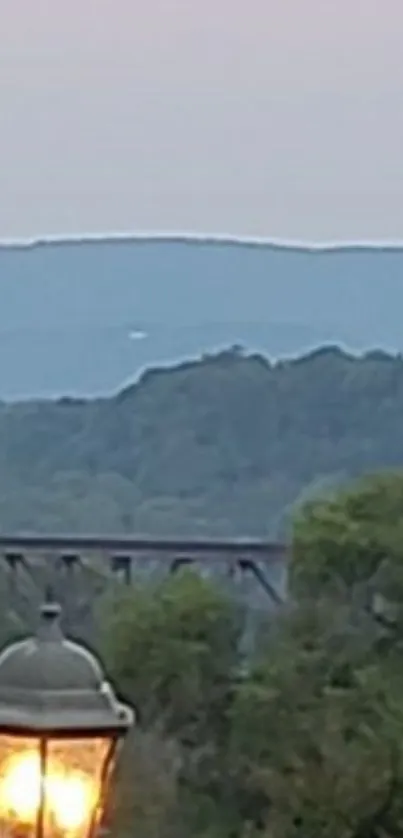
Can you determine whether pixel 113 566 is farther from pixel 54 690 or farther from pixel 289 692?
pixel 54 690

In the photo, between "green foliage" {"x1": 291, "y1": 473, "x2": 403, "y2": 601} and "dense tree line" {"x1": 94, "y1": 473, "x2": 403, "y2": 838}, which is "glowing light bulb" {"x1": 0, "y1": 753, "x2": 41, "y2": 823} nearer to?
"dense tree line" {"x1": 94, "y1": 473, "x2": 403, "y2": 838}

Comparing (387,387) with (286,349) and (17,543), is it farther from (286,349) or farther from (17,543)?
(17,543)

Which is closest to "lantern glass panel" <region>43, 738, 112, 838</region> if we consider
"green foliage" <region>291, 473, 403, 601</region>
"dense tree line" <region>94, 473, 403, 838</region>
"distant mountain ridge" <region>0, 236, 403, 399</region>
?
"dense tree line" <region>94, 473, 403, 838</region>

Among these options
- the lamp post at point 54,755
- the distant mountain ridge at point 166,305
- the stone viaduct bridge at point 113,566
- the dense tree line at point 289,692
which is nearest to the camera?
the lamp post at point 54,755

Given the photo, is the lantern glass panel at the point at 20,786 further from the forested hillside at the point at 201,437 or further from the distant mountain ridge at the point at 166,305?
the distant mountain ridge at the point at 166,305

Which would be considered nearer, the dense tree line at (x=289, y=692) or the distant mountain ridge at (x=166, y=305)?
the dense tree line at (x=289, y=692)

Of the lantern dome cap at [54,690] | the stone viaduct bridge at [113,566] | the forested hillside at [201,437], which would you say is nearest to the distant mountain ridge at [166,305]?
the forested hillside at [201,437]
